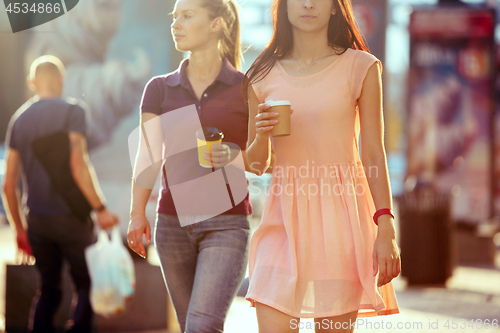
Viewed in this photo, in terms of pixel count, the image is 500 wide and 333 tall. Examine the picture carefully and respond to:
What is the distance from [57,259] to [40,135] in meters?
0.89

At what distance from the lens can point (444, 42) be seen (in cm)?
933

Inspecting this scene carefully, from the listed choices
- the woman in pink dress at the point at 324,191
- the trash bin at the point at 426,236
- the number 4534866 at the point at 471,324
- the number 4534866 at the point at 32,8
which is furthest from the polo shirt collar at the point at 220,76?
the trash bin at the point at 426,236

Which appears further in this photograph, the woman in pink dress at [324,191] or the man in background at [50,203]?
the man in background at [50,203]

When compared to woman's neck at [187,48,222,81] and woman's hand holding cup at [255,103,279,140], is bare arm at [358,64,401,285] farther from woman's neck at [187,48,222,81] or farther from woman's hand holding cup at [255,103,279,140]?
woman's neck at [187,48,222,81]

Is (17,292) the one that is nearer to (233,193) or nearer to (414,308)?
(233,193)

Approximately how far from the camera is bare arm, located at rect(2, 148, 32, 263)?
4.47 m

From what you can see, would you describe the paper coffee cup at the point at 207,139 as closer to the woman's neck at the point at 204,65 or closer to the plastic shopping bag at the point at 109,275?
the woman's neck at the point at 204,65

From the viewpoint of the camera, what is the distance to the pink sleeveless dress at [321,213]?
2.28 metres

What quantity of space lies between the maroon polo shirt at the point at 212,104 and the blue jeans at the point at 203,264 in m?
0.09

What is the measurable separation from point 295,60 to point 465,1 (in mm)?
8030

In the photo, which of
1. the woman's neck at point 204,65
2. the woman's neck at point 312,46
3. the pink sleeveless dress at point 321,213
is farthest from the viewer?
the woman's neck at point 204,65

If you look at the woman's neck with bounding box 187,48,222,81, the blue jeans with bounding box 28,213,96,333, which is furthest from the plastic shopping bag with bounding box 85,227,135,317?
the woman's neck with bounding box 187,48,222,81

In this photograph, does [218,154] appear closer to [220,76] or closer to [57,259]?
[220,76]

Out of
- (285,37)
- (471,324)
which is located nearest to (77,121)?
(285,37)
